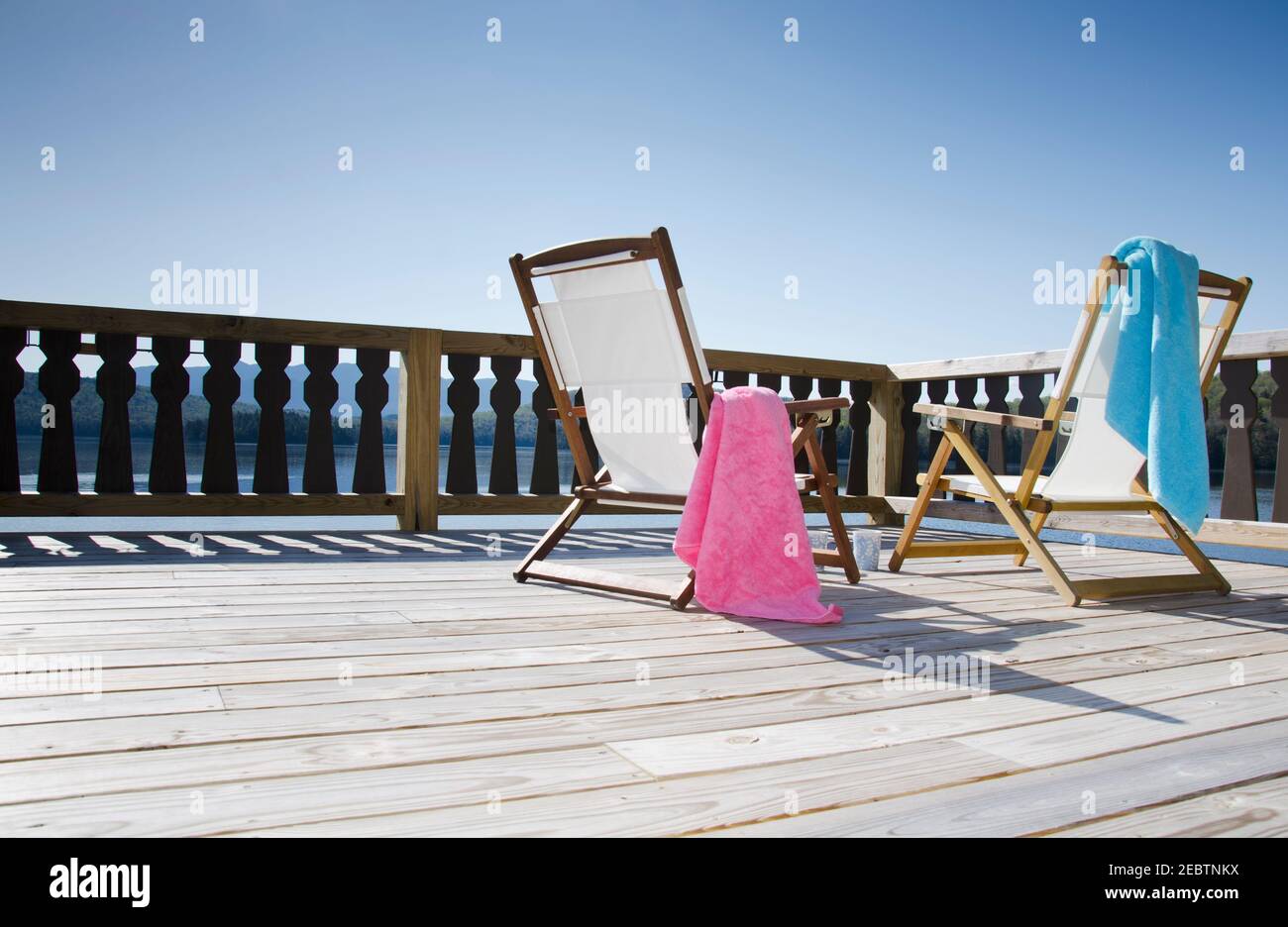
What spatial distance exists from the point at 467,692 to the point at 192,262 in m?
2.83

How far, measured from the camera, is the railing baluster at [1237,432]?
3.88m

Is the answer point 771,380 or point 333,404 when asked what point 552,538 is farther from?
point 771,380

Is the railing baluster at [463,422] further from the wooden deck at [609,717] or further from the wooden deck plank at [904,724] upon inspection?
the wooden deck plank at [904,724]

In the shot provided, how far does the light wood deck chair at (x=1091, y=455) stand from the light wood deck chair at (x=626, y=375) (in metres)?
0.56

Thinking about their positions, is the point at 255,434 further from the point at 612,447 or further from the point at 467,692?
the point at 467,692

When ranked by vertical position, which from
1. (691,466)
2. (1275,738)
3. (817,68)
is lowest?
(1275,738)

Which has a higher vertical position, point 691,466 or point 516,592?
point 691,466

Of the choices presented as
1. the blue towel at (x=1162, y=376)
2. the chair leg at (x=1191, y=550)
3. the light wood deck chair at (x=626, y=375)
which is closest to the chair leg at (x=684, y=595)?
the light wood deck chair at (x=626, y=375)

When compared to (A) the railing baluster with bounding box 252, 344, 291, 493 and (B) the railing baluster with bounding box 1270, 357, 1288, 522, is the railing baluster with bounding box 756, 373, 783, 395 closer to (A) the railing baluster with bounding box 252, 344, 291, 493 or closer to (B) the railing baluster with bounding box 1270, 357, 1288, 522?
(B) the railing baluster with bounding box 1270, 357, 1288, 522

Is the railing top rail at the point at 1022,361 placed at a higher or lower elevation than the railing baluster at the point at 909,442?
higher

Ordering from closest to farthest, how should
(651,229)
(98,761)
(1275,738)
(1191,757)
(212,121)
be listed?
(98,761), (1191,757), (1275,738), (651,229), (212,121)

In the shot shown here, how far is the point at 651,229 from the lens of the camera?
242cm

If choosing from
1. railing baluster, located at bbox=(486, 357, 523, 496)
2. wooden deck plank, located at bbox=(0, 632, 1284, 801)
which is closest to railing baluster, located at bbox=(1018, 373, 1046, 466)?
railing baluster, located at bbox=(486, 357, 523, 496)
